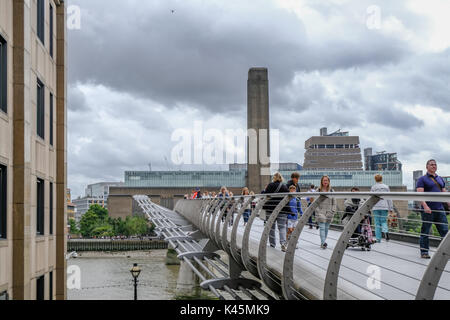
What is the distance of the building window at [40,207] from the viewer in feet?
51.0

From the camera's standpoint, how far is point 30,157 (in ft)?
43.6

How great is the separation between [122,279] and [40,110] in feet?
119

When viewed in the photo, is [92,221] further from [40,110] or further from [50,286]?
[40,110]

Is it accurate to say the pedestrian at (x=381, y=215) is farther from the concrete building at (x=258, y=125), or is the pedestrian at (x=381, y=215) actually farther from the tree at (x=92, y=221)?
the tree at (x=92, y=221)

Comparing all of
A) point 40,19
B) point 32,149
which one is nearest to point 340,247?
point 32,149

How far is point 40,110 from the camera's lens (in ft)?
51.9

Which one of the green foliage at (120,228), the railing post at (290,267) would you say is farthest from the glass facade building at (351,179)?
the railing post at (290,267)

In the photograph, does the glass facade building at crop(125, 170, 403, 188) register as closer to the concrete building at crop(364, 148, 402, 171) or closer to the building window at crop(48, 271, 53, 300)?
the concrete building at crop(364, 148, 402, 171)

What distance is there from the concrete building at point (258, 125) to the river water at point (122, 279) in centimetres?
1717

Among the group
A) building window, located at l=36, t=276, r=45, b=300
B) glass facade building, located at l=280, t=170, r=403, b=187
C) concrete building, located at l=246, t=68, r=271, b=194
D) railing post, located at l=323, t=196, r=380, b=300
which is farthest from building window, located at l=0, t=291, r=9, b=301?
glass facade building, located at l=280, t=170, r=403, b=187

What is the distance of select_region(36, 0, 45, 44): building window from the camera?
15623mm
